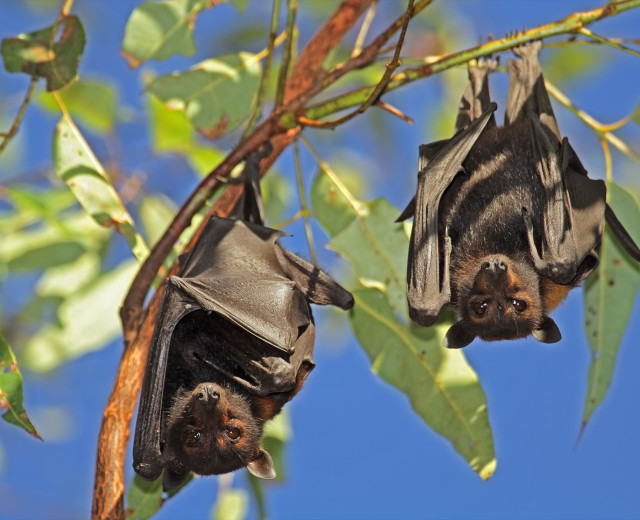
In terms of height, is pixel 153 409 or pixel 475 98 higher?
pixel 475 98

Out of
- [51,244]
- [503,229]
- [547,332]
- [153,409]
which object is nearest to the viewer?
[153,409]

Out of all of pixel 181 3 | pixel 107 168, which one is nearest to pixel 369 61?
pixel 181 3

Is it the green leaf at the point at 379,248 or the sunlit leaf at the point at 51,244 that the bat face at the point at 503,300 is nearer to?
the green leaf at the point at 379,248

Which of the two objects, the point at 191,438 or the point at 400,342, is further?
the point at 400,342

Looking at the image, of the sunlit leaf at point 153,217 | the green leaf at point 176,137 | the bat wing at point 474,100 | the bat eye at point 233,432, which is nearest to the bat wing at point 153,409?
the bat eye at point 233,432

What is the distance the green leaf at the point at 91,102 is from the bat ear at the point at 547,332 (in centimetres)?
378

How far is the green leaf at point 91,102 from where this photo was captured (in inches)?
269

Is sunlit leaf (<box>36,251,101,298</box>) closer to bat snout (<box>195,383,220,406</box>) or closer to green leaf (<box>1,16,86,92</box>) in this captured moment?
green leaf (<box>1,16,86,92</box>)

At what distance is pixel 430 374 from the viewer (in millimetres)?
5117

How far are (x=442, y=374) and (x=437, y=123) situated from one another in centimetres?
450

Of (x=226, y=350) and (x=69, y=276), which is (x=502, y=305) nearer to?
(x=226, y=350)

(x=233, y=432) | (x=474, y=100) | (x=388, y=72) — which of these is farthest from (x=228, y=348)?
(x=474, y=100)

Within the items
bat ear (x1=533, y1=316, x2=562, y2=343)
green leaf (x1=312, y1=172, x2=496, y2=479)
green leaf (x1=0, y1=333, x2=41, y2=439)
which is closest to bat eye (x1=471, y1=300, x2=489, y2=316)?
bat ear (x1=533, y1=316, x2=562, y2=343)

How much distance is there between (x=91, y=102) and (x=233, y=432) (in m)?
3.24
